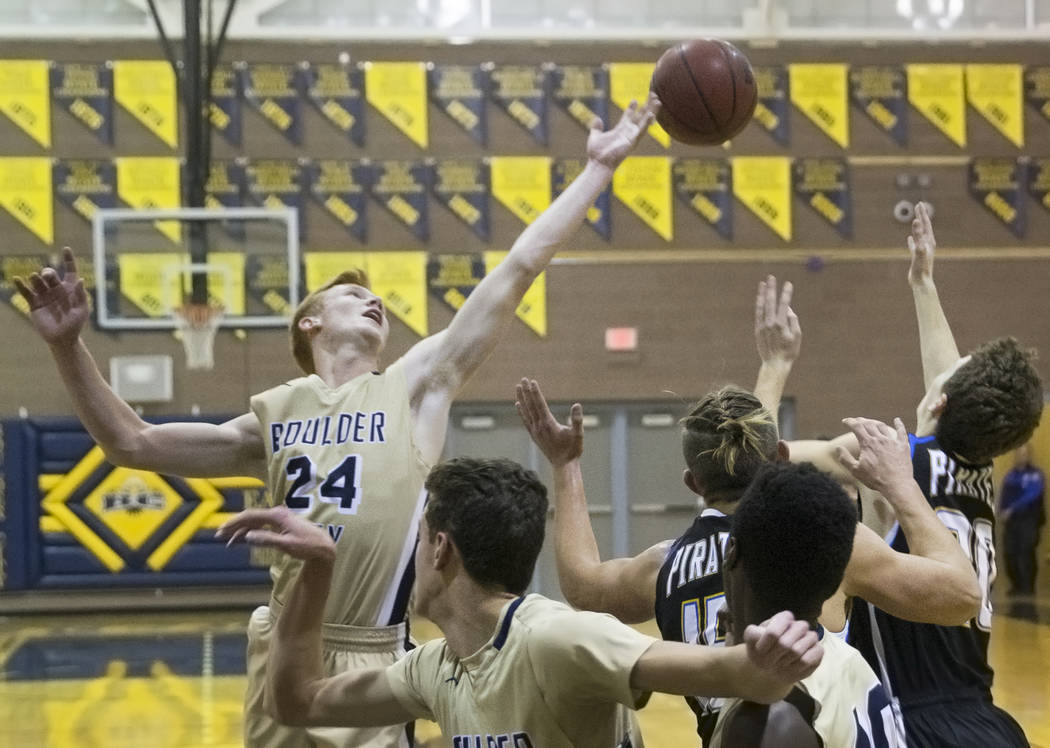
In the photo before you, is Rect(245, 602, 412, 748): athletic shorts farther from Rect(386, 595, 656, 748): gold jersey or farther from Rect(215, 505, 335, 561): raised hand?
Rect(215, 505, 335, 561): raised hand

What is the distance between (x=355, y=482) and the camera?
10.2ft

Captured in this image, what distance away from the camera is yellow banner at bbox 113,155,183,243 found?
488 inches

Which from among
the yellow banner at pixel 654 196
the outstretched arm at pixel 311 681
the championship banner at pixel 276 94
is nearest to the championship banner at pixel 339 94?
the championship banner at pixel 276 94

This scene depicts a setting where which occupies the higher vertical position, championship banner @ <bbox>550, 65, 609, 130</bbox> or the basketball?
championship banner @ <bbox>550, 65, 609, 130</bbox>

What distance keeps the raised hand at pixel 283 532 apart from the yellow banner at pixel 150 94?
11.0 m

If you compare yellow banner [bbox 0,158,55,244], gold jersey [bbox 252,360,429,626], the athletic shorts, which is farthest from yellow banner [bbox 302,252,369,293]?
the athletic shorts

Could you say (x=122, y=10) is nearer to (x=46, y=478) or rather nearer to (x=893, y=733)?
(x=46, y=478)

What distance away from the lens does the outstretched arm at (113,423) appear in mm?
2936

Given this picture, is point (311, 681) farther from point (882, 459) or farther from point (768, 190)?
point (768, 190)

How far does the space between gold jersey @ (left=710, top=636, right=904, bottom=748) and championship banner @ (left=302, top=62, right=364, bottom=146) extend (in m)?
11.1

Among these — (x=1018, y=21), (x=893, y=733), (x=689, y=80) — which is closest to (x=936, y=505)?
(x=893, y=733)

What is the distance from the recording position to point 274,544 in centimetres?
214

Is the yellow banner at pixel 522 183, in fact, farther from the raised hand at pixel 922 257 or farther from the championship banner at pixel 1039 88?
the raised hand at pixel 922 257

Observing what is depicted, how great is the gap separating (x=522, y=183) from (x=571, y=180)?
1.62 feet
